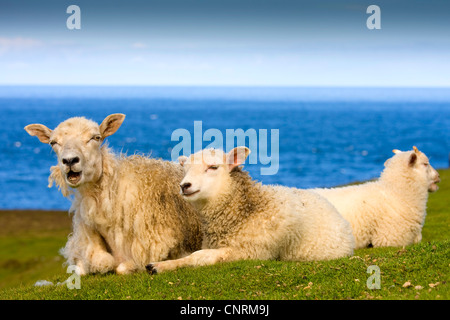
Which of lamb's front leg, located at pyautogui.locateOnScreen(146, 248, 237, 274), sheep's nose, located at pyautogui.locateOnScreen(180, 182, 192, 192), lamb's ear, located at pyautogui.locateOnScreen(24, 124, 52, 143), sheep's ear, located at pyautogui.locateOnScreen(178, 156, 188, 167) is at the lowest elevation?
lamb's front leg, located at pyautogui.locateOnScreen(146, 248, 237, 274)

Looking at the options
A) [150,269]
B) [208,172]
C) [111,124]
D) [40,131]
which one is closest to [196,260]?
[150,269]

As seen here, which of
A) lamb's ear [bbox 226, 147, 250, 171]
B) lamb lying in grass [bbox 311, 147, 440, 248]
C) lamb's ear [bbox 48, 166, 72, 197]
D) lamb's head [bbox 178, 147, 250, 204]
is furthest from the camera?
lamb lying in grass [bbox 311, 147, 440, 248]

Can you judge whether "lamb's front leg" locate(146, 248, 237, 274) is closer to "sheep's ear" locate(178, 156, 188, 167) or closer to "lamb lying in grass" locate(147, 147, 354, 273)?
"lamb lying in grass" locate(147, 147, 354, 273)

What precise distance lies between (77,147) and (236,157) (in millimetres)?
2442

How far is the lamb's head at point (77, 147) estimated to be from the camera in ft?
27.5

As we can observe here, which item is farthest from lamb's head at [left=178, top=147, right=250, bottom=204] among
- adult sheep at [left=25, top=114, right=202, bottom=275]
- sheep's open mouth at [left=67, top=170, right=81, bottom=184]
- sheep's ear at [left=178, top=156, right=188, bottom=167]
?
sheep's open mouth at [left=67, top=170, right=81, bottom=184]

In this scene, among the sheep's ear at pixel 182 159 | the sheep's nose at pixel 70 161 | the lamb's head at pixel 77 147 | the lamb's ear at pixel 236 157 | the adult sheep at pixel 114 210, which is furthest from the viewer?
the sheep's ear at pixel 182 159

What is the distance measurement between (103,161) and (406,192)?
7.07m

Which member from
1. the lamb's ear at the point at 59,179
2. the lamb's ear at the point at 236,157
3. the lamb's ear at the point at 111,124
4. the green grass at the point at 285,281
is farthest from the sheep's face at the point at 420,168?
the lamb's ear at the point at 59,179

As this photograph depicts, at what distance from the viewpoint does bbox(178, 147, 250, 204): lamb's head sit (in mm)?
8758

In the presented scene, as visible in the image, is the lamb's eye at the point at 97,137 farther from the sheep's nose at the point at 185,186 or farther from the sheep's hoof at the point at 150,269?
the sheep's hoof at the point at 150,269

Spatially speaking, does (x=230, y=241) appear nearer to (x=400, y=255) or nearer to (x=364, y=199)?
(x=400, y=255)

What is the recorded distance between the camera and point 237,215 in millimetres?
9109
